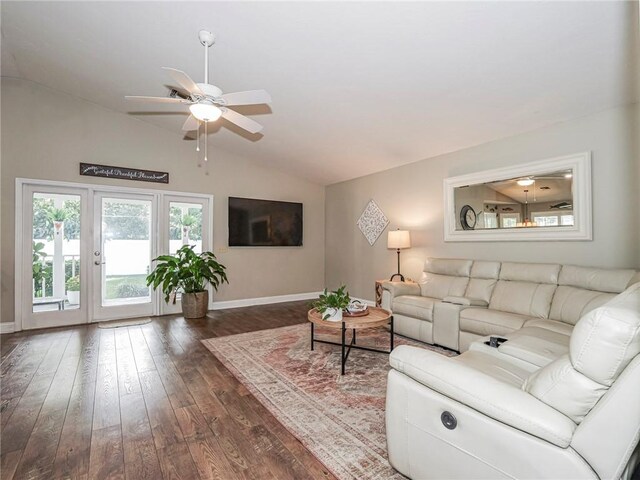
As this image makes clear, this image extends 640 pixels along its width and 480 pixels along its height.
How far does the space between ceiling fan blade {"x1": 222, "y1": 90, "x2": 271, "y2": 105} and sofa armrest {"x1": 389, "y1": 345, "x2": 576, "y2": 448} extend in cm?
214

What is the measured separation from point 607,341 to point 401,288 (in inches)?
120

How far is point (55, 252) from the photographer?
442cm

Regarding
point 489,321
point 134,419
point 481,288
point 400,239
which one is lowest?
point 134,419

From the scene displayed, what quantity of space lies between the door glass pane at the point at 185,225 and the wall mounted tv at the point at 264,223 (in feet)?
1.86

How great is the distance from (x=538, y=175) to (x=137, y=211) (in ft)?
18.9

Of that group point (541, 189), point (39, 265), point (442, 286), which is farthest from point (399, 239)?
point (39, 265)

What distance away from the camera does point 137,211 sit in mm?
5039

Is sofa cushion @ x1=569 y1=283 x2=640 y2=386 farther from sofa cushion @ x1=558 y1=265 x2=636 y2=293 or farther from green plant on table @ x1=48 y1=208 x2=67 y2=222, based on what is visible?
green plant on table @ x1=48 y1=208 x2=67 y2=222

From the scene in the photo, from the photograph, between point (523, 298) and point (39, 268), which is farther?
point (39, 268)

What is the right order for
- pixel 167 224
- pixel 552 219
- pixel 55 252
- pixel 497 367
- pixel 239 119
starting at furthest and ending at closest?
pixel 167 224
pixel 55 252
pixel 552 219
pixel 239 119
pixel 497 367

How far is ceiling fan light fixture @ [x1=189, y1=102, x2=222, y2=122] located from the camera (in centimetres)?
251

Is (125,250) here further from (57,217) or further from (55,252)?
(57,217)

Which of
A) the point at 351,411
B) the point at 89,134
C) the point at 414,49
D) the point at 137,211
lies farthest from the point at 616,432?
the point at 89,134

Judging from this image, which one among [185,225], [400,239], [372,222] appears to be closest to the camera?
[400,239]
